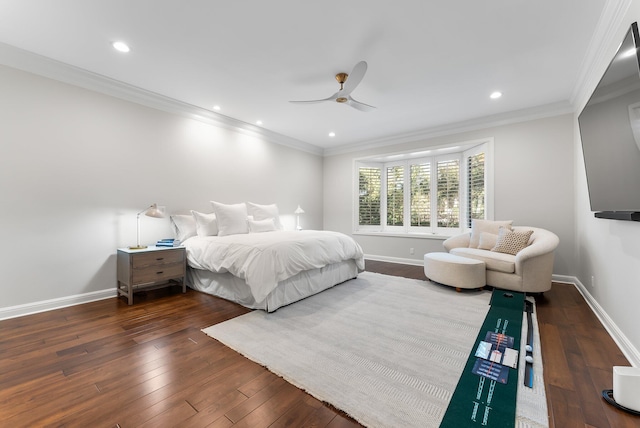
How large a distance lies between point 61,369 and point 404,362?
2.43 metres

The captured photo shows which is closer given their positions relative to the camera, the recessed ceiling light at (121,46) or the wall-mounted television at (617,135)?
the wall-mounted television at (617,135)

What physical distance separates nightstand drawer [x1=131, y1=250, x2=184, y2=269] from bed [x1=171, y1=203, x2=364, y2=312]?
17 centimetres

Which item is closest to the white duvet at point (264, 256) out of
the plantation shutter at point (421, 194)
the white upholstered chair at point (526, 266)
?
the white upholstered chair at point (526, 266)

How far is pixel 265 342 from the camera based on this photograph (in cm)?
229

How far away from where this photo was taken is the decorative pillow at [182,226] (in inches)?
158

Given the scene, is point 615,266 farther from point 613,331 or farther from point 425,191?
point 425,191

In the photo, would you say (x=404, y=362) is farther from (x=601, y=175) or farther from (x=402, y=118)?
(x=402, y=118)

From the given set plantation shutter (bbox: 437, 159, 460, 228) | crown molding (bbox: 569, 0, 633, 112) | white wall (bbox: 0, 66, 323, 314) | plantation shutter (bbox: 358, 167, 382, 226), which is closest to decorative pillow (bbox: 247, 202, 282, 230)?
white wall (bbox: 0, 66, 323, 314)

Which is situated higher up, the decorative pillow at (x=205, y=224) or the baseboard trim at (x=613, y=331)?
the decorative pillow at (x=205, y=224)

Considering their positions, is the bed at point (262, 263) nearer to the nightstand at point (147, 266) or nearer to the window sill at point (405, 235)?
the nightstand at point (147, 266)

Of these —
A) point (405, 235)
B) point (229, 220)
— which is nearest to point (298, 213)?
point (229, 220)

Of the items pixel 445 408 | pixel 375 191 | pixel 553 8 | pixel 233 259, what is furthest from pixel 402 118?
pixel 445 408

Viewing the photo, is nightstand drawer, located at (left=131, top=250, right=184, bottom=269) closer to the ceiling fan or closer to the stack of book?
the stack of book

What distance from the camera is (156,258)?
341 centimetres
